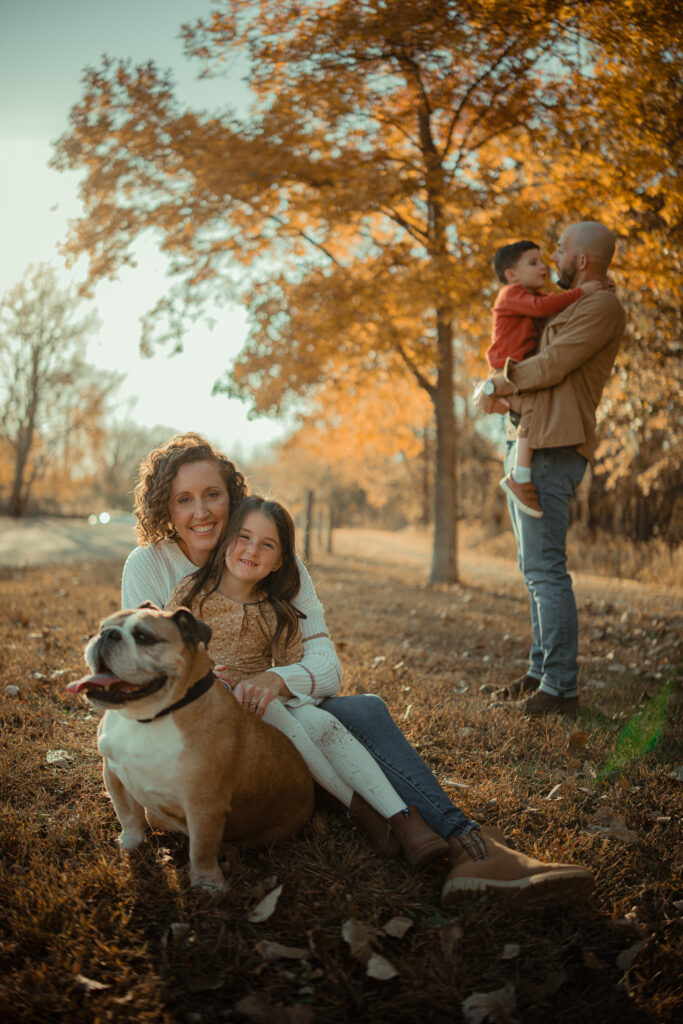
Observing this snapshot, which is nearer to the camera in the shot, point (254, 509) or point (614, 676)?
point (254, 509)

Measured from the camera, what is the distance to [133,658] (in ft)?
6.68

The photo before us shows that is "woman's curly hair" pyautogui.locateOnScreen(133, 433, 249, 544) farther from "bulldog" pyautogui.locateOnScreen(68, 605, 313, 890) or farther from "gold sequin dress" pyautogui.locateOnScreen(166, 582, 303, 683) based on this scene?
"bulldog" pyautogui.locateOnScreen(68, 605, 313, 890)

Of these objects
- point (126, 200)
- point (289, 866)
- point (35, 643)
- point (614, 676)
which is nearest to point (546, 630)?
point (614, 676)

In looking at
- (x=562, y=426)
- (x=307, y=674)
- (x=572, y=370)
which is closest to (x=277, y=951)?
(x=307, y=674)

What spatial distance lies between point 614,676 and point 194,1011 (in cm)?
416

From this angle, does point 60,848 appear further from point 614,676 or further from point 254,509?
point 614,676

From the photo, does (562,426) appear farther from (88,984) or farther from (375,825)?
(88,984)

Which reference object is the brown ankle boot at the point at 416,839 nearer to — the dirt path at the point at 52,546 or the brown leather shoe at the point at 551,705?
the brown leather shoe at the point at 551,705

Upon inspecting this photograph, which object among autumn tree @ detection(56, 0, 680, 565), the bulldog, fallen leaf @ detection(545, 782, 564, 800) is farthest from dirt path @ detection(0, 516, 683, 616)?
the bulldog

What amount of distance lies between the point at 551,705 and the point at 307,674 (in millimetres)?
1977

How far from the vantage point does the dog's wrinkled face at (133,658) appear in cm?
201

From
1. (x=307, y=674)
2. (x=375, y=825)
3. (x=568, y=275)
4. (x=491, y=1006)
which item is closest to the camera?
(x=491, y=1006)

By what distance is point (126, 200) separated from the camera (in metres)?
7.97

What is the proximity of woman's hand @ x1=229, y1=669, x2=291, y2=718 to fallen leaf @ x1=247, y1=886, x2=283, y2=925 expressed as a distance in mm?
653
